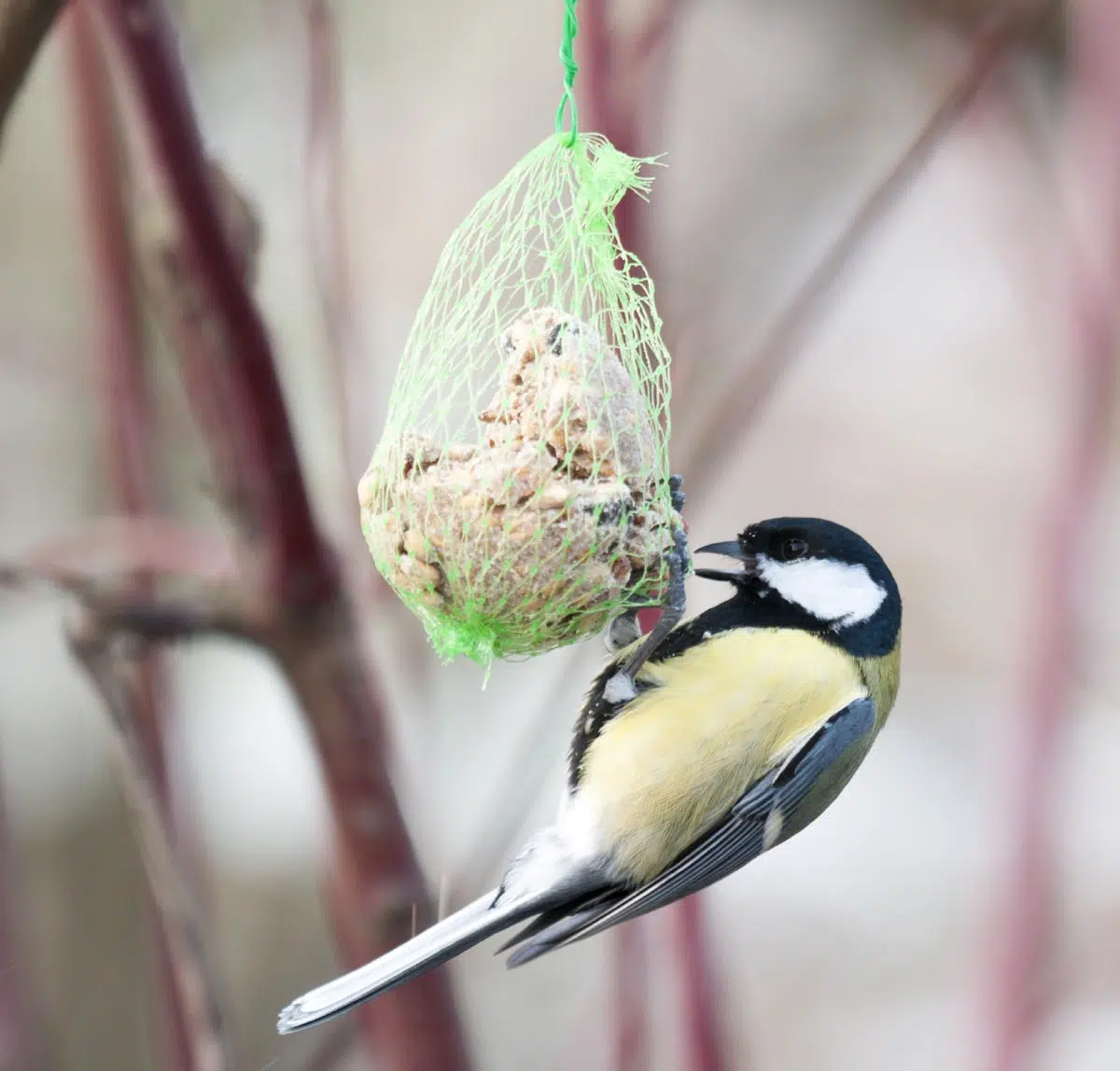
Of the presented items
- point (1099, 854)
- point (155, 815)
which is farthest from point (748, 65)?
point (155, 815)

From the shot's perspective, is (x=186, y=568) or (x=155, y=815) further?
(x=186, y=568)

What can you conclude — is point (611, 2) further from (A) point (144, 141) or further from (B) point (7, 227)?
(B) point (7, 227)

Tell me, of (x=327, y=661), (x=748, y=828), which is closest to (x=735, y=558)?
(x=748, y=828)

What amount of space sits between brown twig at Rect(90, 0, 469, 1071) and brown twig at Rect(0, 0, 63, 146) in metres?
0.19

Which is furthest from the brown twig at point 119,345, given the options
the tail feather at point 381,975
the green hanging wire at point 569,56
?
the green hanging wire at point 569,56

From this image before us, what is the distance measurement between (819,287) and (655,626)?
428mm

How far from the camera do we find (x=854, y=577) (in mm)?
1643

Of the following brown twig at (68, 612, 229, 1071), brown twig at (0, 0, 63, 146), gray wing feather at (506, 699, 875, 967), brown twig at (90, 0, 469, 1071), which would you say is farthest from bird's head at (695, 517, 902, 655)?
brown twig at (0, 0, 63, 146)

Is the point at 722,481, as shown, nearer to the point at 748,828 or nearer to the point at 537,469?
the point at 748,828

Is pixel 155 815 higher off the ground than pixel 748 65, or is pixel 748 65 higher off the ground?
pixel 748 65

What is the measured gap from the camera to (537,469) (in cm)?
125

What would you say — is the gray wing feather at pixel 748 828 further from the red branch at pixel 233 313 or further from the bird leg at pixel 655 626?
the red branch at pixel 233 313

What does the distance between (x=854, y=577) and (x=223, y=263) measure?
2.94ft

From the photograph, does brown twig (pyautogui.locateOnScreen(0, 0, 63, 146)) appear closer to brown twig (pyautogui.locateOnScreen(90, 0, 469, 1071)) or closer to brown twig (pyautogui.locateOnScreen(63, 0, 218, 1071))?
brown twig (pyautogui.locateOnScreen(90, 0, 469, 1071))
